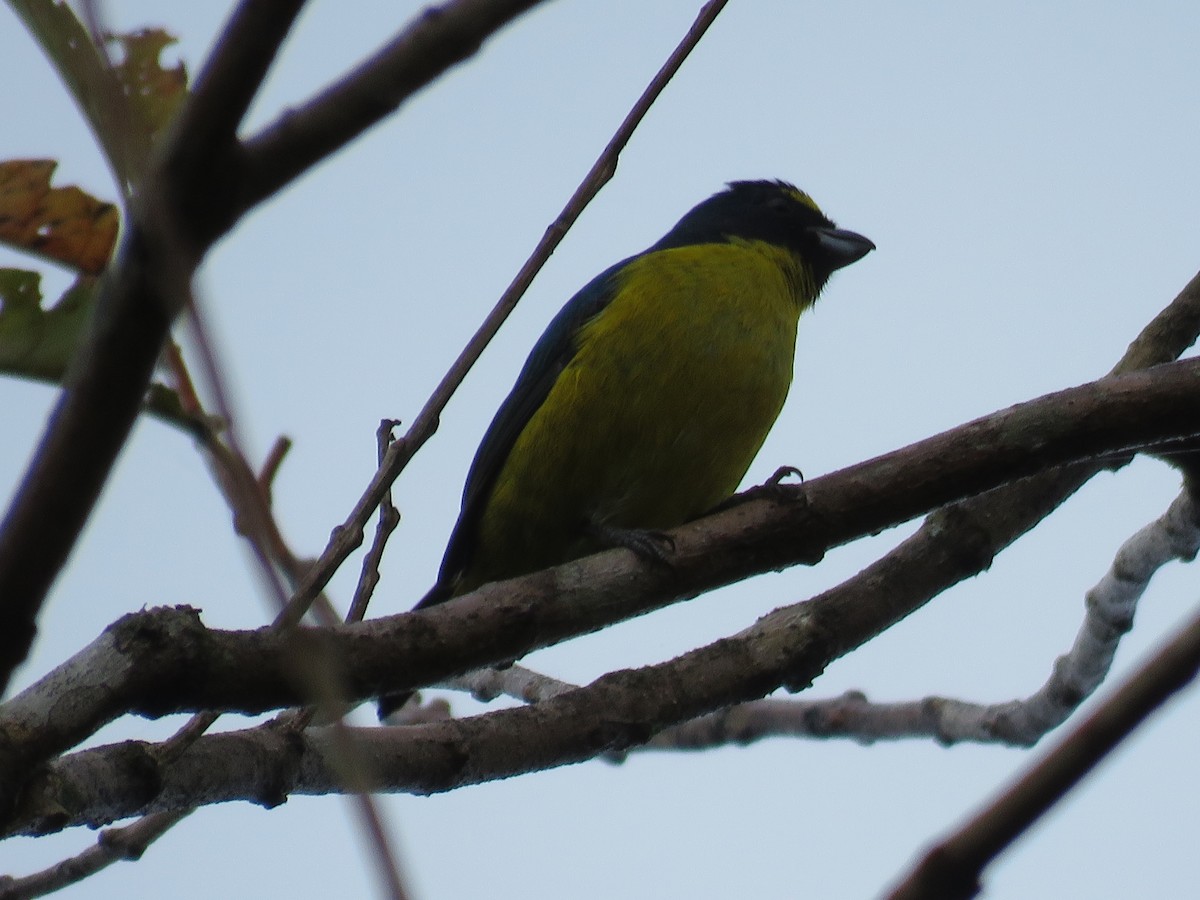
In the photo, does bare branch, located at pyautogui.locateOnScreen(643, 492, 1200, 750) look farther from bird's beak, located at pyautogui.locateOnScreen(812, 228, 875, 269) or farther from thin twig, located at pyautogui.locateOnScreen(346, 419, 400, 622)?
bird's beak, located at pyautogui.locateOnScreen(812, 228, 875, 269)

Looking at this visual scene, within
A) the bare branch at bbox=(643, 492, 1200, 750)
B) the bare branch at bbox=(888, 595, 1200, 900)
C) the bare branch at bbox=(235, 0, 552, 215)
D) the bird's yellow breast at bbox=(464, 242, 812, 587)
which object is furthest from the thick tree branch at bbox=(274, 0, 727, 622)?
the bird's yellow breast at bbox=(464, 242, 812, 587)

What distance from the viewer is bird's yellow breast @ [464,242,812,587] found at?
421 cm

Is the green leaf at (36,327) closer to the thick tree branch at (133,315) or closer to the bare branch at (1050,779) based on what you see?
the thick tree branch at (133,315)

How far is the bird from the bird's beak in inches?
36.1

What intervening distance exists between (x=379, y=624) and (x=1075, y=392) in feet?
4.68

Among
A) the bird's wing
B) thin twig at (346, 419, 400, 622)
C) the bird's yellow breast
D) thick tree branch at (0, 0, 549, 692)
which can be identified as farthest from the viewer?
the bird's wing

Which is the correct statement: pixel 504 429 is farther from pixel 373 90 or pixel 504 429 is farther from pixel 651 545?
pixel 373 90

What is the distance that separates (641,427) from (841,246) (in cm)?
188

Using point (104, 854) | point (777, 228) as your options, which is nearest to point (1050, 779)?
point (104, 854)

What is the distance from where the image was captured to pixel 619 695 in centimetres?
308

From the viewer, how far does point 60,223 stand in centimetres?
144

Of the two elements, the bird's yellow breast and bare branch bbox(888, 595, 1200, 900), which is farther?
the bird's yellow breast

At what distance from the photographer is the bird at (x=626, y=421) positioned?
4.21 meters

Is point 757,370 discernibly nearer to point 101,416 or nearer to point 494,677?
point 494,677
